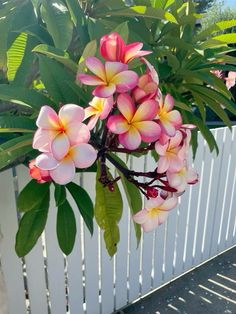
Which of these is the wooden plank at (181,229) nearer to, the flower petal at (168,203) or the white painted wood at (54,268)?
the white painted wood at (54,268)

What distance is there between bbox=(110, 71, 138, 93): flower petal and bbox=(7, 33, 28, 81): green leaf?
0.29m

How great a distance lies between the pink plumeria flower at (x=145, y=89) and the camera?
64 centimetres

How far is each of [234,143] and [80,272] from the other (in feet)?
4.72

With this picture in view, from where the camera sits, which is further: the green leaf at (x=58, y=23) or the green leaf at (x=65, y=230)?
the green leaf at (x=65, y=230)

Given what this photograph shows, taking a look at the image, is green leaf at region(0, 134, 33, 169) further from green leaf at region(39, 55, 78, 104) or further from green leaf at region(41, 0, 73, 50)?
green leaf at region(41, 0, 73, 50)

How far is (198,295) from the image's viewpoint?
7.45ft

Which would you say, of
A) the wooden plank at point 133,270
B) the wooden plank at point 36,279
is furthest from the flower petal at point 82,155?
the wooden plank at point 133,270

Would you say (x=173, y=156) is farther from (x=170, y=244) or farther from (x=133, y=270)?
(x=170, y=244)

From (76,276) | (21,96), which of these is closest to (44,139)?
(21,96)

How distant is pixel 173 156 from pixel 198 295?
1.88 m

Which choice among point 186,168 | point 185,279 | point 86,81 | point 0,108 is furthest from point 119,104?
point 185,279

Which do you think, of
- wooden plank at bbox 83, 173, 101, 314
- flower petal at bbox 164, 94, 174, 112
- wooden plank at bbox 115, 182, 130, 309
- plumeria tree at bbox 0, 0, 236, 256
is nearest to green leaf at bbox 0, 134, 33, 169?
plumeria tree at bbox 0, 0, 236, 256

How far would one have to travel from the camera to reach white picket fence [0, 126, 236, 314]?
1513 mm

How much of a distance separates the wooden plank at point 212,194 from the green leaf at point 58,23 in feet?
5.31
